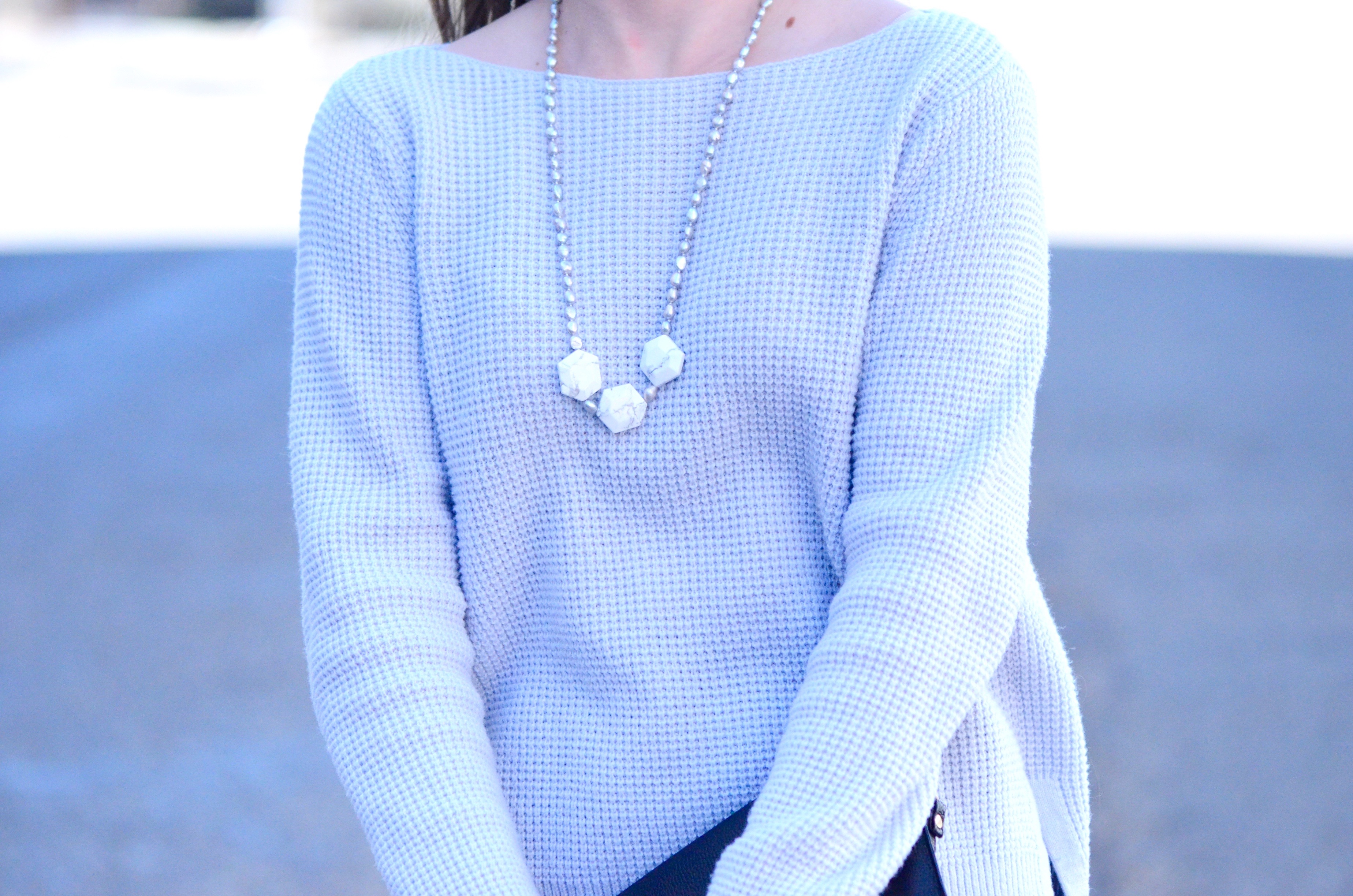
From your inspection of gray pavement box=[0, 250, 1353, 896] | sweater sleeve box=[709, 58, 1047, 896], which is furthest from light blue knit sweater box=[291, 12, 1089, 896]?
gray pavement box=[0, 250, 1353, 896]

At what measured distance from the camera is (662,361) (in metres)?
1.30

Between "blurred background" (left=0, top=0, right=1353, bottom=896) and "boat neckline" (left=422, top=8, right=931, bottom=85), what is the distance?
12cm

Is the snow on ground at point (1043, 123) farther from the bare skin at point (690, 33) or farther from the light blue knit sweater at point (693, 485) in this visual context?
the light blue knit sweater at point (693, 485)

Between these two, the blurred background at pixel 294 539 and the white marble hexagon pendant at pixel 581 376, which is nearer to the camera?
the white marble hexagon pendant at pixel 581 376

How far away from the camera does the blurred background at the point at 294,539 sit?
10.5ft

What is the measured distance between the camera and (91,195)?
36.3 feet

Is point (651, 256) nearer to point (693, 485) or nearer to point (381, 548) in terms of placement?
A: point (693, 485)

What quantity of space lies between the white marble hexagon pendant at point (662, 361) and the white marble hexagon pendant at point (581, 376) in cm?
4

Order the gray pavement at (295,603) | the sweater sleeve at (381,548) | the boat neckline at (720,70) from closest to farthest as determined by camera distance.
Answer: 1. the sweater sleeve at (381,548)
2. the boat neckline at (720,70)
3. the gray pavement at (295,603)

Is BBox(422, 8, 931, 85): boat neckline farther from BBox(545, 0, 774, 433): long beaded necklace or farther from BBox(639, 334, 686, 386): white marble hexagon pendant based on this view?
BBox(639, 334, 686, 386): white marble hexagon pendant

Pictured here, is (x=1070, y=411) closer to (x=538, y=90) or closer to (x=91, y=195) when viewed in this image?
(x=538, y=90)

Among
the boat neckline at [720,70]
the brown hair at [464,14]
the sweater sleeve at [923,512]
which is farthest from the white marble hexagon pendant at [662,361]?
the brown hair at [464,14]

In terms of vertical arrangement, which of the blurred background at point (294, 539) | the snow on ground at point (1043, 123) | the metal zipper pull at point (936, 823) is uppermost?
the metal zipper pull at point (936, 823)

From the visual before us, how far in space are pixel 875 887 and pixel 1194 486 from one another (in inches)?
178
